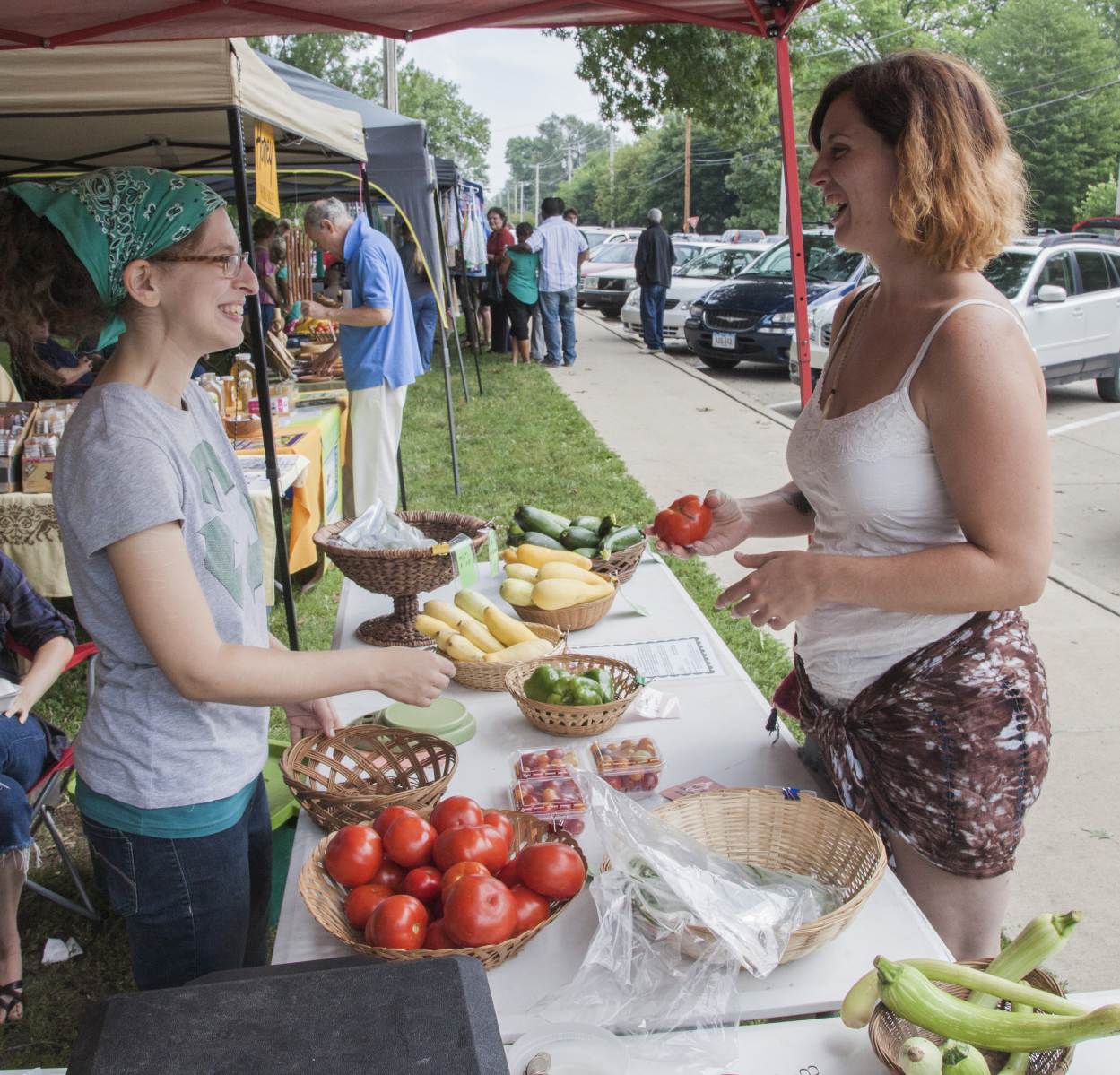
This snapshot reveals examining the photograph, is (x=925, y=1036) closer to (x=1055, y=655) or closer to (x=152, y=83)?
(x=152, y=83)

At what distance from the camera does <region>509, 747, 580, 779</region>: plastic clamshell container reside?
6.46ft

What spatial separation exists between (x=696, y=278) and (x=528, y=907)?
1569 centimetres

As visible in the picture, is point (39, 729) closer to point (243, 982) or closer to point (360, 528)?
point (360, 528)

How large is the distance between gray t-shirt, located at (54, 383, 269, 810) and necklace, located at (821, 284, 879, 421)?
1.08 m

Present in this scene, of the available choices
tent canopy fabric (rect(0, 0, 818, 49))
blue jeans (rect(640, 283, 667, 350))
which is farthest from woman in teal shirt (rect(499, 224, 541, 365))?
tent canopy fabric (rect(0, 0, 818, 49))

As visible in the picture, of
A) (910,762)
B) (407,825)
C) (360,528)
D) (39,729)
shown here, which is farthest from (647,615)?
(39,729)

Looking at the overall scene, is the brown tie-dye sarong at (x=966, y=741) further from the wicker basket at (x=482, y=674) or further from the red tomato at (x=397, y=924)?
the wicker basket at (x=482, y=674)

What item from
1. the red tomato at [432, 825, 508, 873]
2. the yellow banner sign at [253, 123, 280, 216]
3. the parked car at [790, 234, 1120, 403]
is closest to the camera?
the red tomato at [432, 825, 508, 873]

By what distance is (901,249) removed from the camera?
1736 millimetres

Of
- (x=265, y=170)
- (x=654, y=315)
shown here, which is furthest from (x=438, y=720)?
(x=654, y=315)

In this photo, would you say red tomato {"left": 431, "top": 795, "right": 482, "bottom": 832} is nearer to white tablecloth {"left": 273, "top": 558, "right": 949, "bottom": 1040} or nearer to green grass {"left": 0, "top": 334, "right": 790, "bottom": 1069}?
white tablecloth {"left": 273, "top": 558, "right": 949, "bottom": 1040}

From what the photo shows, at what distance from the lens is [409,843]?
1.55m

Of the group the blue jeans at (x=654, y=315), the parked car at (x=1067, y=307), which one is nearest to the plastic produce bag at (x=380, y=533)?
the parked car at (x=1067, y=307)

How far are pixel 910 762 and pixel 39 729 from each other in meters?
2.39
